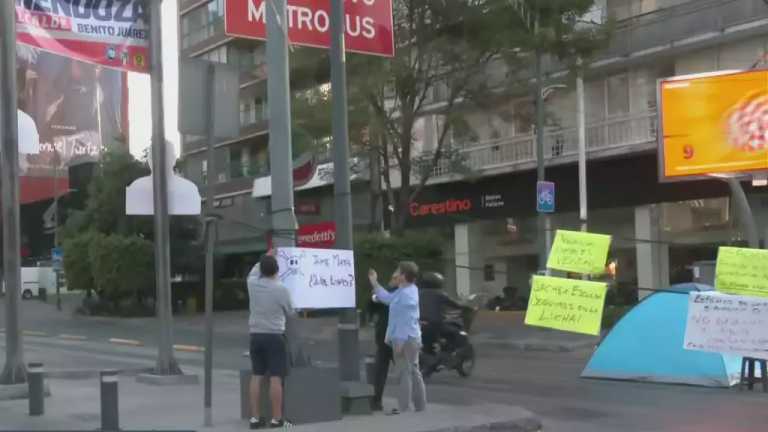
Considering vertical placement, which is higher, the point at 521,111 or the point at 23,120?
the point at 521,111

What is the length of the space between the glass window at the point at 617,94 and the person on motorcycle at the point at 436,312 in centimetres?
1634

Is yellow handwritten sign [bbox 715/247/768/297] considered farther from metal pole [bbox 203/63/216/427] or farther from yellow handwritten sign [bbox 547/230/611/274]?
metal pole [bbox 203/63/216/427]

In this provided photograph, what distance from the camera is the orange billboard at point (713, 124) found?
18641 mm

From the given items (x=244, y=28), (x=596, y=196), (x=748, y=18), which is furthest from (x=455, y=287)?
(x=244, y=28)

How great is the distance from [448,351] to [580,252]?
2.80 metres

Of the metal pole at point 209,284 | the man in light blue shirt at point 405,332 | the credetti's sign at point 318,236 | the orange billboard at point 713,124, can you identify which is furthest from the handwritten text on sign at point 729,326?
the credetti's sign at point 318,236

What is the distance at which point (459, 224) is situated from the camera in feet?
114

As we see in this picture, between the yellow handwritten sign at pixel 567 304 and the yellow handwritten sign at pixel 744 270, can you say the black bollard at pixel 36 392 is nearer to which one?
the yellow handwritten sign at pixel 567 304

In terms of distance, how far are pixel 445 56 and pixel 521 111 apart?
4.09 metres


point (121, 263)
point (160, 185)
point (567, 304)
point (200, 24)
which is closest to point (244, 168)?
point (200, 24)

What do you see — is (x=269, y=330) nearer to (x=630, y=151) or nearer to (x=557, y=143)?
(x=630, y=151)

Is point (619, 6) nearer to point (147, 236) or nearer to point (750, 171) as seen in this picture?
point (750, 171)

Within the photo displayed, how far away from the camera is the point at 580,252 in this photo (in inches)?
527

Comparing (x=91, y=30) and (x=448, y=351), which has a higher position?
(x=91, y=30)
